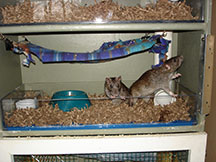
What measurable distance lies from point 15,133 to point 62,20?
894 mm

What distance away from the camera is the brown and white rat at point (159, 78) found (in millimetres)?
1602

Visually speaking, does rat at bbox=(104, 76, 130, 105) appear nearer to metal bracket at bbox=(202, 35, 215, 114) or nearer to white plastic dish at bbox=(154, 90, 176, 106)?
white plastic dish at bbox=(154, 90, 176, 106)

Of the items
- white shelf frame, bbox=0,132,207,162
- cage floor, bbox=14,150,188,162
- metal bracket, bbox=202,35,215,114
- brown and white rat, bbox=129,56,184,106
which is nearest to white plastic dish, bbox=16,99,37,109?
white shelf frame, bbox=0,132,207,162

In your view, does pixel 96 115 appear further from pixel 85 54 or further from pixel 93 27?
pixel 93 27

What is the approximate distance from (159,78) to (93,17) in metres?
0.78

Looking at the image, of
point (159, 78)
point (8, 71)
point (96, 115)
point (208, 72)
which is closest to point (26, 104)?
point (8, 71)

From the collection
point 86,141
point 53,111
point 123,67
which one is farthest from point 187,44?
point 53,111

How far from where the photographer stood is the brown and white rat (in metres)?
1.60

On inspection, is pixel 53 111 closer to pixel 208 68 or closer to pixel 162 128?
pixel 162 128

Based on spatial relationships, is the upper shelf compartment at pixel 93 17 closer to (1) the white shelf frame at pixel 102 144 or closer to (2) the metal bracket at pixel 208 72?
(2) the metal bracket at pixel 208 72

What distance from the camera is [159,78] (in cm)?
162

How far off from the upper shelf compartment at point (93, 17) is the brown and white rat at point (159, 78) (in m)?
0.41

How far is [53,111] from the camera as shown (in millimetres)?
1495

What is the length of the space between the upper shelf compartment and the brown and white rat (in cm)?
41
